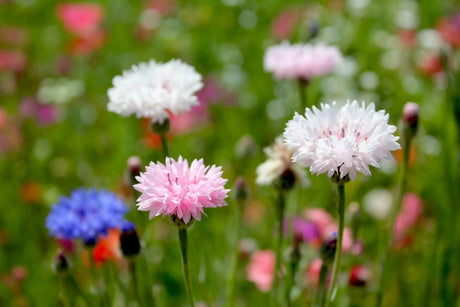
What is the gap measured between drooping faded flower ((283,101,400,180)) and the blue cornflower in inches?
14.2

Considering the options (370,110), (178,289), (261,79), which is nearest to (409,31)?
(261,79)

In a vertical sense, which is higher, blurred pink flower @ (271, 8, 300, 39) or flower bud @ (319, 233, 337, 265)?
blurred pink flower @ (271, 8, 300, 39)

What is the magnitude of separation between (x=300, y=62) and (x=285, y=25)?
3.40 feet

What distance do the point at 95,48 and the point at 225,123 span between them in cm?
58

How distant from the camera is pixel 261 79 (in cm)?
193

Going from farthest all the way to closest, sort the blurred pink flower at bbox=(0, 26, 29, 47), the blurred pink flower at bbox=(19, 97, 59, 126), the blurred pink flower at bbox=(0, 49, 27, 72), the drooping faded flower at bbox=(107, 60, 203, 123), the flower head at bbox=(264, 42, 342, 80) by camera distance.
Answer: the blurred pink flower at bbox=(0, 26, 29, 47) < the blurred pink flower at bbox=(0, 49, 27, 72) < the blurred pink flower at bbox=(19, 97, 59, 126) < the flower head at bbox=(264, 42, 342, 80) < the drooping faded flower at bbox=(107, 60, 203, 123)

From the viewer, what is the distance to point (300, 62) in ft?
3.16

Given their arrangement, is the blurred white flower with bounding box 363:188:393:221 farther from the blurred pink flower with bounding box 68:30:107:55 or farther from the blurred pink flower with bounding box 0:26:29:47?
the blurred pink flower with bounding box 0:26:29:47

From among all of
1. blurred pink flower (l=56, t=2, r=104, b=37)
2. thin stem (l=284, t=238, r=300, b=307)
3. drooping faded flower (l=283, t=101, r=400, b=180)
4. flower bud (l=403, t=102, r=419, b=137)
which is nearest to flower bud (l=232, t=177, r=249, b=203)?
thin stem (l=284, t=238, r=300, b=307)

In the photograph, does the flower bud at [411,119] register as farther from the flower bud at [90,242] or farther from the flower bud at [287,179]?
the flower bud at [90,242]

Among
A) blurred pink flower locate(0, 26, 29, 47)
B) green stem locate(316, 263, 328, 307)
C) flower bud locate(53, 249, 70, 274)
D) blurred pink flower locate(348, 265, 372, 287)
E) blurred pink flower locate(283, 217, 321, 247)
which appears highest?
blurred pink flower locate(0, 26, 29, 47)

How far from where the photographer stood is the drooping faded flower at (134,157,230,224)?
55cm

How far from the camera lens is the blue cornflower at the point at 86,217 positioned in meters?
0.84

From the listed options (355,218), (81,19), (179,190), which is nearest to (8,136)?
(81,19)
